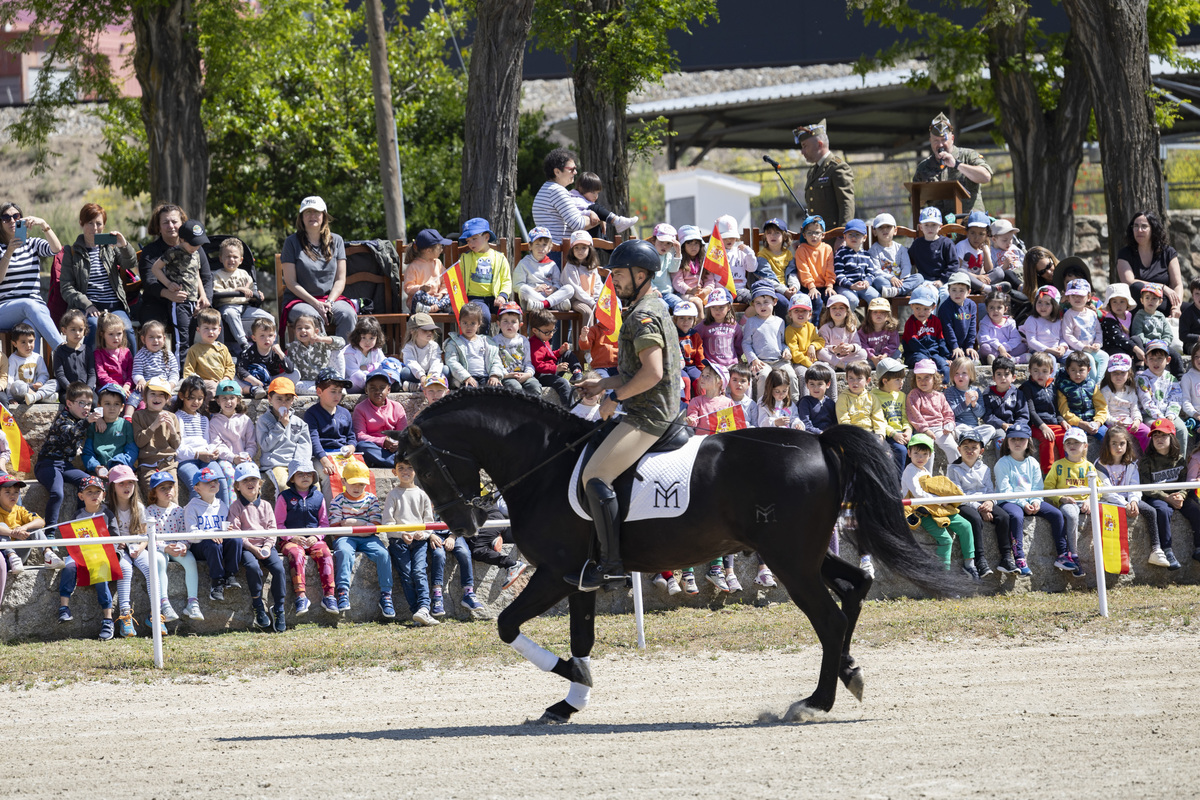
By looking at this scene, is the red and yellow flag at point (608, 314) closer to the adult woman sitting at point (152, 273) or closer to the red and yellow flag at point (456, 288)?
the red and yellow flag at point (456, 288)

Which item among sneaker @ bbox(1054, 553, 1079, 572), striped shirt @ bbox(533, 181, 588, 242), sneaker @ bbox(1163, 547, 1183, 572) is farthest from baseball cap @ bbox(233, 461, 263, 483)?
sneaker @ bbox(1163, 547, 1183, 572)

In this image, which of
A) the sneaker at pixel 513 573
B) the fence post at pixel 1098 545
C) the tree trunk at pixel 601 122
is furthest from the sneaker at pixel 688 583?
the tree trunk at pixel 601 122

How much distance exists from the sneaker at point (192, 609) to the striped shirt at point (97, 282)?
377 cm

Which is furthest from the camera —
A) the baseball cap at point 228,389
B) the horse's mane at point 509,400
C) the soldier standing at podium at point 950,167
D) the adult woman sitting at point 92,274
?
the soldier standing at podium at point 950,167

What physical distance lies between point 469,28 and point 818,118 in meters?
9.41

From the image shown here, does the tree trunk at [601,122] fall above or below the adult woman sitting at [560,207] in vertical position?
above

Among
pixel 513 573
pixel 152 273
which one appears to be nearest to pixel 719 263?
pixel 513 573

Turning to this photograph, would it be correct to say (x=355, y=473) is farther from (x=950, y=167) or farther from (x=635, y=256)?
(x=950, y=167)

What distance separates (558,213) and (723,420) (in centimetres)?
336

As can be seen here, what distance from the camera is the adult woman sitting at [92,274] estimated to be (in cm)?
1230

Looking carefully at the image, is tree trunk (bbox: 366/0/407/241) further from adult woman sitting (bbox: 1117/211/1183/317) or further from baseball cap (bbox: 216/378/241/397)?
adult woman sitting (bbox: 1117/211/1183/317)

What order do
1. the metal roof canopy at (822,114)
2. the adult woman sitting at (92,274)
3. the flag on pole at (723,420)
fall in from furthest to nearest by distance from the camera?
the metal roof canopy at (822,114)
the adult woman sitting at (92,274)
the flag on pole at (723,420)

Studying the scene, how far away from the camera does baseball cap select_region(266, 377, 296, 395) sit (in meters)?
11.1

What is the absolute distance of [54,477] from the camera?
414 inches
